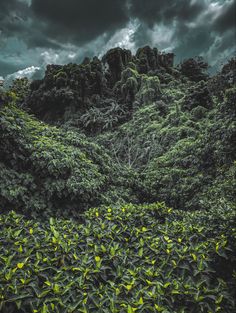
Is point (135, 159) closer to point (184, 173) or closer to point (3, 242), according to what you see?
point (184, 173)

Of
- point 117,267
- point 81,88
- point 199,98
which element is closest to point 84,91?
point 81,88

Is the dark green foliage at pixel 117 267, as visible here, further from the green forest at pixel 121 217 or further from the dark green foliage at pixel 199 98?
the dark green foliage at pixel 199 98

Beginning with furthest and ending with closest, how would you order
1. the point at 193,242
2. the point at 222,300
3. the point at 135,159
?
the point at 135,159
the point at 193,242
the point at 222,300

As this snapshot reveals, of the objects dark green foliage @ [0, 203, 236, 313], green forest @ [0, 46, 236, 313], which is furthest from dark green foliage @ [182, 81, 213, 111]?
dark green foliage @ [0, 203, 236, 313]

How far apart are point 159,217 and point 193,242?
1334 millimetres

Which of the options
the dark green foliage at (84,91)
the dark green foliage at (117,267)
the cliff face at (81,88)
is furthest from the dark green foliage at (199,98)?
the dark green foliage at (117,267)

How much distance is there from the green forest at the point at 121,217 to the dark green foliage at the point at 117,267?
12mm

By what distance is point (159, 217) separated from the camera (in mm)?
5035

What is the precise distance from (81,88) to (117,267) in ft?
54.2

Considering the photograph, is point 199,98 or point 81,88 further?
point 81,88

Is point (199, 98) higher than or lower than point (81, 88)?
lower

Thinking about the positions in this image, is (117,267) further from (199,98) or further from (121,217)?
(199,98)

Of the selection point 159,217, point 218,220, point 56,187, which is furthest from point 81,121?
point 218,220

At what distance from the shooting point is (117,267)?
315cm
